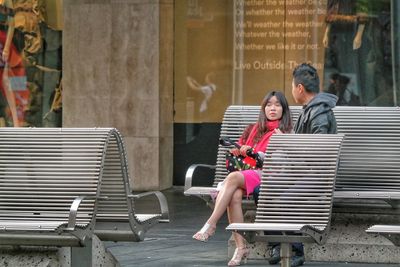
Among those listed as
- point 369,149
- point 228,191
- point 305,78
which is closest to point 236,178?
point 228,191

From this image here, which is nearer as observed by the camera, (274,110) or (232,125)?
(274,110)

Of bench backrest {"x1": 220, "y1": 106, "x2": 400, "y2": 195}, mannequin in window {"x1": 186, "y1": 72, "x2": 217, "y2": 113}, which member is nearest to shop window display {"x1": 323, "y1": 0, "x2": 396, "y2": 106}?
mannequin in window {"x1": 186, "y1": 72, "x2": 217, "y2": 113}

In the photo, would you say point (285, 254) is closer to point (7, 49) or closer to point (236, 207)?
point (236, 207)

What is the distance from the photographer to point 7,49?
18625 mm

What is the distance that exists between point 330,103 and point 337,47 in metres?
6.88

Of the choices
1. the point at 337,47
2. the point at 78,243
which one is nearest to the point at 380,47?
the point at 337,47

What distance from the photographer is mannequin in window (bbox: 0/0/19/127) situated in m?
18.6

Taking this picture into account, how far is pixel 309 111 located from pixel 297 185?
121 centimetres

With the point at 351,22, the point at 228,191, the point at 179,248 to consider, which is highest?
the point at 351,22

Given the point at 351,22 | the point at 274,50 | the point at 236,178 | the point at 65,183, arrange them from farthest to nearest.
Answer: the point at 274,50 → the point at 351,22 → the point at 236,178 → the point at 65,183

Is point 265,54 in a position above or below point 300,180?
above

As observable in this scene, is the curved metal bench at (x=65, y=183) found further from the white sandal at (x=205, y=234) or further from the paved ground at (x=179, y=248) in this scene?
the paved ground at (x=179, y=248)

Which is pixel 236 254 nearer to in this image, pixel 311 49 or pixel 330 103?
pixel 330 103

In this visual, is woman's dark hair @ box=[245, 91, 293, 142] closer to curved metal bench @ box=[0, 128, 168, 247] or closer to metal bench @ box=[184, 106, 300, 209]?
metal bench @ box=[184, 106, 300, 209]
